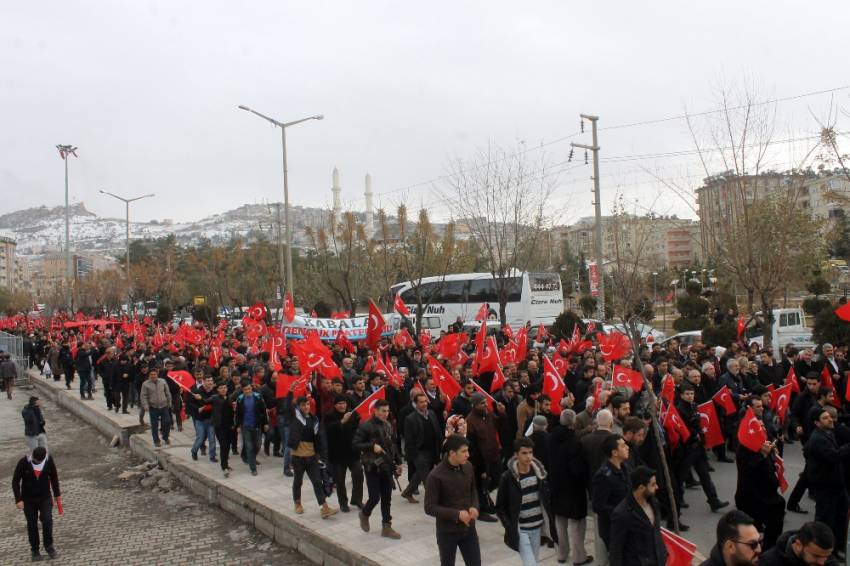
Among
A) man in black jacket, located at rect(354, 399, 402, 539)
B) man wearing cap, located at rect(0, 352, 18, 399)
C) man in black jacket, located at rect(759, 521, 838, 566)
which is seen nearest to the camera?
man in black jacket, located at rect(759, 521, 838, 566)

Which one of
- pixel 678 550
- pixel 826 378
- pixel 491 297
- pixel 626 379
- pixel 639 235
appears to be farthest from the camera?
pixel 491 297

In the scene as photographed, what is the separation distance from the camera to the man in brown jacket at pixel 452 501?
5.41 metres

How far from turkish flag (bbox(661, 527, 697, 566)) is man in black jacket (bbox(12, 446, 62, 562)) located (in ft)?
23.2

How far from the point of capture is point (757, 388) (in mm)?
9852

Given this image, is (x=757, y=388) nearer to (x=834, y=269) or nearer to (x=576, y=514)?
(x=576, y=514)

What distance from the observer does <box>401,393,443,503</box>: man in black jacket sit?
8.05 meters

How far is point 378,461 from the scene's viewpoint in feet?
24.6

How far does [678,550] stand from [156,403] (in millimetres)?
10730

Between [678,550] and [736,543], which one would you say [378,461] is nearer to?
[678,550]

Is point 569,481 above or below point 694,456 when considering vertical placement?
above

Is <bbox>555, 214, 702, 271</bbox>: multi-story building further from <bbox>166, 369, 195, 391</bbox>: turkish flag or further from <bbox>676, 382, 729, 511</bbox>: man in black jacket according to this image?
<bbox>166, 369, 195, 391</bbox>: turkish flag

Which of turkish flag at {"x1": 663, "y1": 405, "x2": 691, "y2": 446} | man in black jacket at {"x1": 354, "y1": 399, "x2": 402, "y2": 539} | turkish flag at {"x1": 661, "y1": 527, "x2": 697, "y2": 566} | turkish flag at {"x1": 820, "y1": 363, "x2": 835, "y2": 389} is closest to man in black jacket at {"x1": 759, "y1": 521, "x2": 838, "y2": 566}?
turkish flag at {"x1": 661, "y1": 527, "x2": 697, "y2": 566}

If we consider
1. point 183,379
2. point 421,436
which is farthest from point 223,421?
point 421,436

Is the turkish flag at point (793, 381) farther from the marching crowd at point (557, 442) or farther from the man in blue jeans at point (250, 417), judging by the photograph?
the man in blue jeans at point (250, 417)
